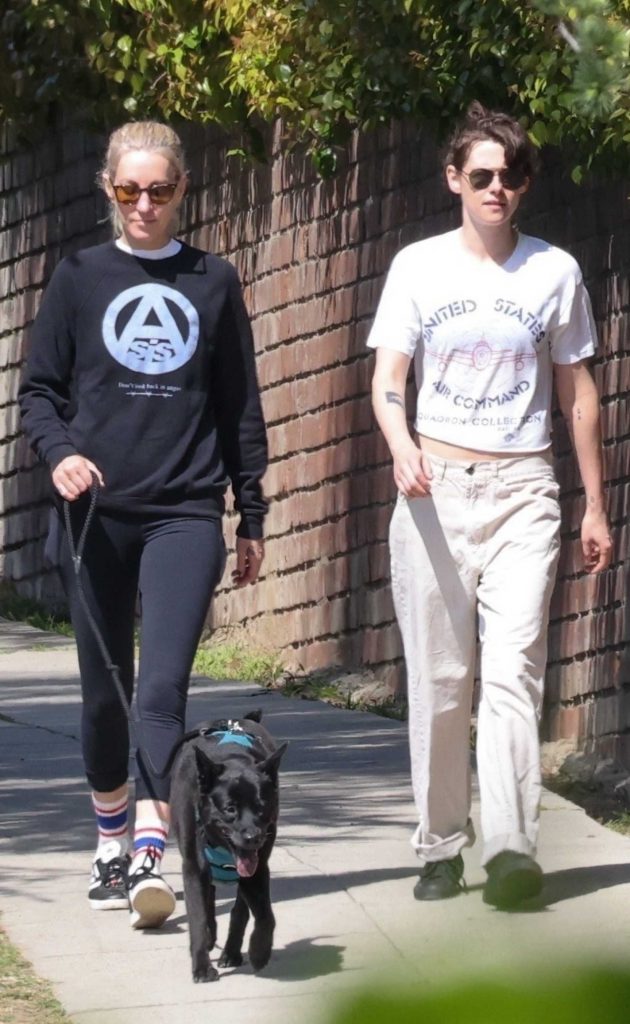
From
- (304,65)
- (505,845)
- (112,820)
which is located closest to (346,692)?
(304,65)

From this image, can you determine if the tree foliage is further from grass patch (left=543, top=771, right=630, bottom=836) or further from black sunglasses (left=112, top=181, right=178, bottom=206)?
grass patch (left=543, top=771, right=630, bottom=836)

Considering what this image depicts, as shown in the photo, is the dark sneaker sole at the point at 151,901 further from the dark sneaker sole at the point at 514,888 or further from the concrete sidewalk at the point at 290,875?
the dark sneaker sole at the point at 514,888

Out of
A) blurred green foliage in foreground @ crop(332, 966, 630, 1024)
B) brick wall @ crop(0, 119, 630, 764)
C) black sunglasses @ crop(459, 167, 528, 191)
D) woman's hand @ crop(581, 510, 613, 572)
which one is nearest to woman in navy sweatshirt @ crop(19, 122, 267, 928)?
black sunglasses @ crop(459, 167, 528, 191)

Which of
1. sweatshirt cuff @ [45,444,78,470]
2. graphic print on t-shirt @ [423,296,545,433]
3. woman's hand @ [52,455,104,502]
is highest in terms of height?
graphic print on t-shirt @ [423,296,545,433]

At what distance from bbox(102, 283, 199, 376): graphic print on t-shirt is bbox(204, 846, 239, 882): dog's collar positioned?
1116 millimetres

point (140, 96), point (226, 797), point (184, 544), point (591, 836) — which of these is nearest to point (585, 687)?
point (591, 836)

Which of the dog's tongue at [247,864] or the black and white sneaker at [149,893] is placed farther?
the black and white sneaker at [149,893]

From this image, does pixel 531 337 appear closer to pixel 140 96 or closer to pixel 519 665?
pixel 519 665

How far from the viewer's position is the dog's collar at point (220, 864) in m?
3.69

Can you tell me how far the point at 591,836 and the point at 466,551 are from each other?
1223 millimetres

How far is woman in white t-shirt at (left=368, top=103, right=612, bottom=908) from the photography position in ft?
13.9

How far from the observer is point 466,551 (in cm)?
434

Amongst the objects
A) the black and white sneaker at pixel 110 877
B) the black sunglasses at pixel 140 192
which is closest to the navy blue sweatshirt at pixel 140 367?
the black sunglasses at pixel 140 192

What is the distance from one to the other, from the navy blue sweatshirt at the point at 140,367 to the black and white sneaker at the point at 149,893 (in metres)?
0.80
